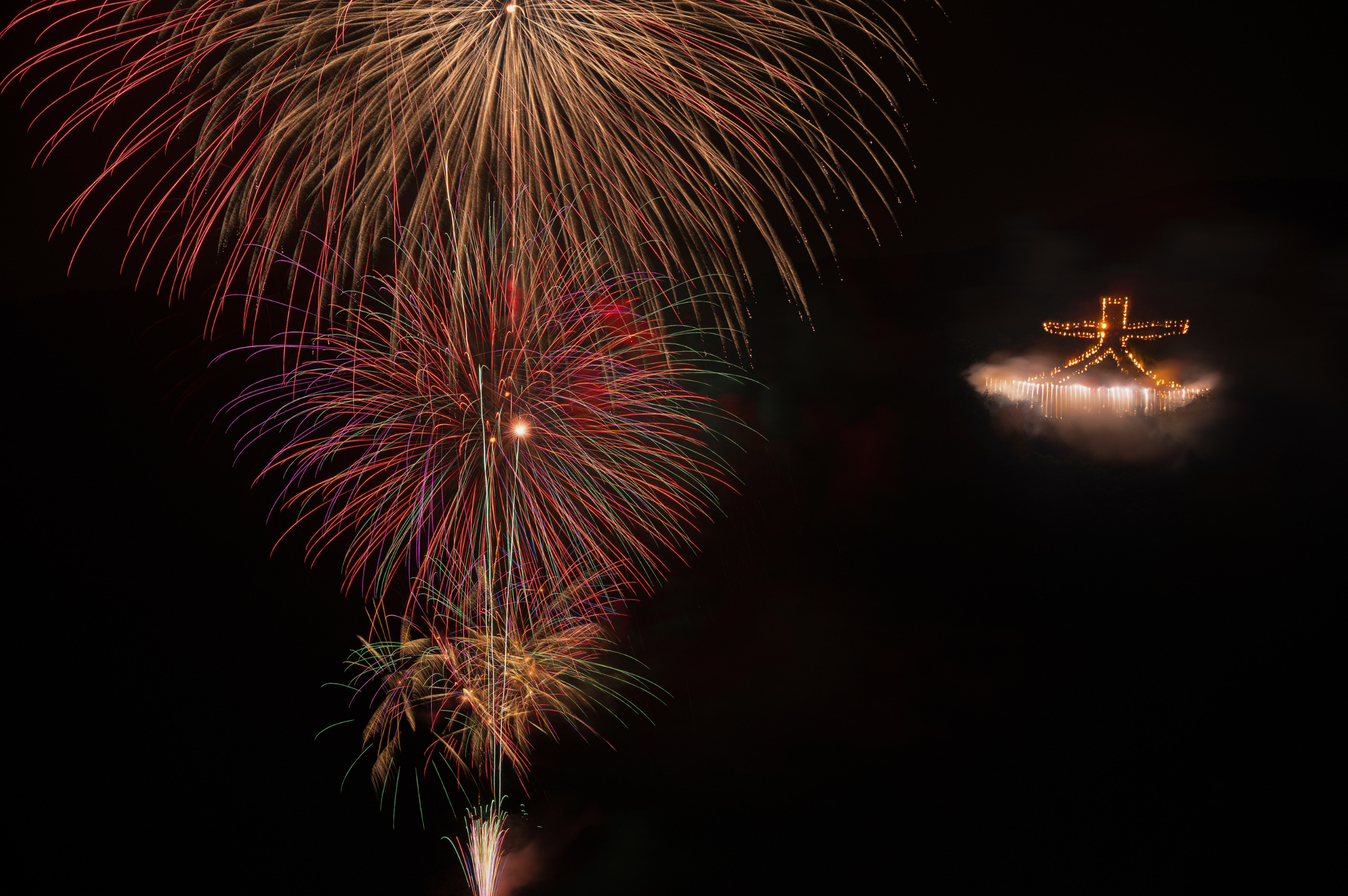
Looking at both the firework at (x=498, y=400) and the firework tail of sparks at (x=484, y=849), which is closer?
the firework at (x=498, y=400)

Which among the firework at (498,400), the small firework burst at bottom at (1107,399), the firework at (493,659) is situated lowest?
the firework at (493,659)

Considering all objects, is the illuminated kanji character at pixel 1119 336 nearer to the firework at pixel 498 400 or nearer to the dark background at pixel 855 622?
the dark background at pixel 855 622

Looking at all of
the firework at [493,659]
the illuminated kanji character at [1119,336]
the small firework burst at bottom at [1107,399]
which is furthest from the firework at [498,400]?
the illuminated kanji character at [1119,336]

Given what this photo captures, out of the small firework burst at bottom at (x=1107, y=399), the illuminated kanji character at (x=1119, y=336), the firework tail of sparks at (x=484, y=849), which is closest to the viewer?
the illuminated kanji character at (x=1119, y=336)

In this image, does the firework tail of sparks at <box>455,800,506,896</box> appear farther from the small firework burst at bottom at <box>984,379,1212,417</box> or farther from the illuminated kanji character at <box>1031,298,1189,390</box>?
Answer: the illuminated kanji character at <box>1031,298,1189,390</box>

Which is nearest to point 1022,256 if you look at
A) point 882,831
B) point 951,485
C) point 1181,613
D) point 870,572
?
point 951,485

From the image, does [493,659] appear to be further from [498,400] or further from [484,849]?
[484,849]
